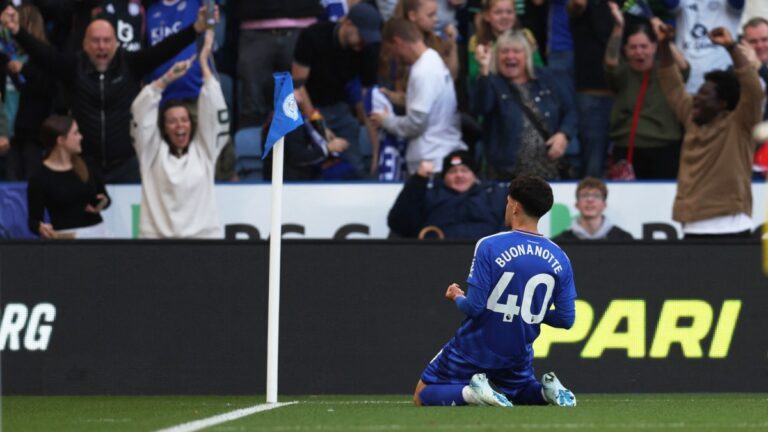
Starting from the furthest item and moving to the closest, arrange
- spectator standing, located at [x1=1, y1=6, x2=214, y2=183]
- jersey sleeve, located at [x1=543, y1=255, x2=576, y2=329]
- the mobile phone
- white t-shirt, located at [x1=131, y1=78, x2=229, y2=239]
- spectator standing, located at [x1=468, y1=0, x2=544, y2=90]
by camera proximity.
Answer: spectator standing, located at [x1=468, y1=0, x2=544, y2=90]
spectator standing, located at [x1=1, y1=6, x2=214, y2=183]
the mobile phone
white t-shirt, located at [x1=131, y1=78, x2=229, y2=239]
jersey sleeve, located at [x1=543, y1=255, x2=576, y2=329]

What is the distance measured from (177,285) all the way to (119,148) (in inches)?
88.6

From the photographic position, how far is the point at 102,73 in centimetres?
1475

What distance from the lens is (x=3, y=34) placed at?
1540cm

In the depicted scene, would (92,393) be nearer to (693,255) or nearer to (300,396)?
(300,396)

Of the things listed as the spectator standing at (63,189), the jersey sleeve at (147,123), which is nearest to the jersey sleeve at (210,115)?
the jersey sleeve at (147,123)

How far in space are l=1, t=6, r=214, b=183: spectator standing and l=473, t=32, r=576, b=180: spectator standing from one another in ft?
9.20

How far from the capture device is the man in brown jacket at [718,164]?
1336cm

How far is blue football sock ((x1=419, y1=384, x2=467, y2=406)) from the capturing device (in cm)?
985

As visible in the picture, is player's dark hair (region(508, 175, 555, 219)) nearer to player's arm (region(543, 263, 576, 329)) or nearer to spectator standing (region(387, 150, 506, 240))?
player's arm (region(543, 263, 576, 329))

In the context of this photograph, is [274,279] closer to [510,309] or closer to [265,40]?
[510,309]

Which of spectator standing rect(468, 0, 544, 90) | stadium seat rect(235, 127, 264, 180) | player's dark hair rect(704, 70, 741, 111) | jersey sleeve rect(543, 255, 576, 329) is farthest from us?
stadium seat rect(235, 127, 264, 180)

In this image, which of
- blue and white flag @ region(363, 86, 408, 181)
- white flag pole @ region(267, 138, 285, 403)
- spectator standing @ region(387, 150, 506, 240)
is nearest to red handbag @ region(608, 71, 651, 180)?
spectator standing @ region(387, 150, 506, 240)

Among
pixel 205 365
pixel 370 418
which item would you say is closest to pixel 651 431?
pixel 370 418

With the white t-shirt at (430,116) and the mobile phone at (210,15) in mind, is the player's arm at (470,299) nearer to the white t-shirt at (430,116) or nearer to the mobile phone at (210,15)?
the white t-shirt at (430,116)
